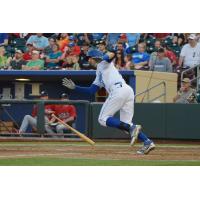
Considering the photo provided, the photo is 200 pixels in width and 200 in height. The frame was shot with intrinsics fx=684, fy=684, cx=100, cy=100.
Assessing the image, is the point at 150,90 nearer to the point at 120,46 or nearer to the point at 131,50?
the point at 131,50

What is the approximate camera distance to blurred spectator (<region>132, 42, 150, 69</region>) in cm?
2122

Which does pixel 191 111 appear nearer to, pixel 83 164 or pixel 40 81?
pixel 40 81

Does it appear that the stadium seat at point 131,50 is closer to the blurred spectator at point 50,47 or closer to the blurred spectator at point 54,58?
the blurred spectator at point 54,58

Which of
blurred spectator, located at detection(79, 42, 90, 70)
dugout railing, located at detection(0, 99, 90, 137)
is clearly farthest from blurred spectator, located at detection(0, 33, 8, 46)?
dugout railing, located at detection(0, 99, 90, 137)

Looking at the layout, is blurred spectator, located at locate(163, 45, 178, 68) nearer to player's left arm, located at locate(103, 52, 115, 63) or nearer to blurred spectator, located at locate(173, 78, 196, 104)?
blurred spectator, located at locate(173, 78, 196, 104)

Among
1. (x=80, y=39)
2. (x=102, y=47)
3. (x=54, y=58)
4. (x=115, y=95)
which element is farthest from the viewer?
(x=80, y=39)

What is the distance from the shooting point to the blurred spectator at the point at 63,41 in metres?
22.3

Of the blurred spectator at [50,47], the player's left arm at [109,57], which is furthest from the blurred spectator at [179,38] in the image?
the player's left arm at [109,57]

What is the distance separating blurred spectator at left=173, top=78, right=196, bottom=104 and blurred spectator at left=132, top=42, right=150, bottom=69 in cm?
186

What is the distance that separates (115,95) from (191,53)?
743 centimetres

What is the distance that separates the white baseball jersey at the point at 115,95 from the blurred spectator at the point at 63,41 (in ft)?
28.3

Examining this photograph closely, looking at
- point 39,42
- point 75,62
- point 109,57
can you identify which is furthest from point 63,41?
point 109,57

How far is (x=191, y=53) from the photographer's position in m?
20.5

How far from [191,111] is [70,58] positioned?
15.7 feet
